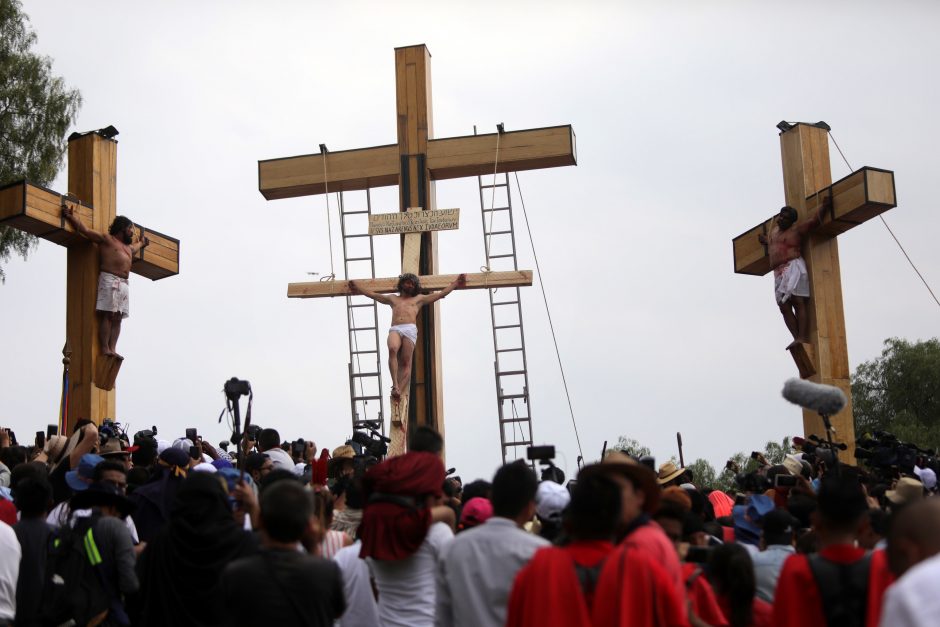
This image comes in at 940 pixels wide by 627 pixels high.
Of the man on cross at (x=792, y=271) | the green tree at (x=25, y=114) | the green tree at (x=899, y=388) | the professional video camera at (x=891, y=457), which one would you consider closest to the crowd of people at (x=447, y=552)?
the professional video camera at (x=891, y=457)

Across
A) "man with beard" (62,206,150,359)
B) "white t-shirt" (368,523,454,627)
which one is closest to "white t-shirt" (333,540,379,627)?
"white t-shirt" (368,523,454,627)

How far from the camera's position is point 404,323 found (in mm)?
14914

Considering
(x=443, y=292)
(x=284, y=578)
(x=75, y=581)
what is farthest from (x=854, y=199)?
(x=284, y=578)

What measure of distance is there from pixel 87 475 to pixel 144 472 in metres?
0.58

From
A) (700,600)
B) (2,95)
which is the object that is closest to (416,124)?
(700,600)

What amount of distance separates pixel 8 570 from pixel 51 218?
8512 millimetres

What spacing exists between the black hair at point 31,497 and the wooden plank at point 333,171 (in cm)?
913

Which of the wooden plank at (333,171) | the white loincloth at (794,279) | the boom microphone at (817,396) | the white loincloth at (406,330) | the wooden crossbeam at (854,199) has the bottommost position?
the boom microphone at (817,396)

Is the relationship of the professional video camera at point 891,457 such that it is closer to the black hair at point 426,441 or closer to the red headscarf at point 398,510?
the black hair at point 426,441

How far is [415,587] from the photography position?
634 cm

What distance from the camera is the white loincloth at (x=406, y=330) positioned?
1488 cm

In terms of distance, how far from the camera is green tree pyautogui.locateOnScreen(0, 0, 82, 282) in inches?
1015

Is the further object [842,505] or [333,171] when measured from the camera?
[333,171]

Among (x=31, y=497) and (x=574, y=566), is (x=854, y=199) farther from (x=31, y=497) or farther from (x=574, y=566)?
(x=574, y=566)
